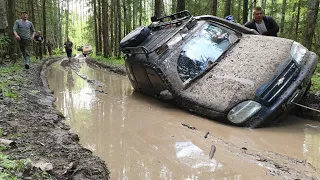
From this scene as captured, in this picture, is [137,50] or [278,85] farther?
[137,50]

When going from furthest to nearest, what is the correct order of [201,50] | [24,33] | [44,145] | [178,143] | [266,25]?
[24,33], [266,25], [201,50], [178,143], [44,145]

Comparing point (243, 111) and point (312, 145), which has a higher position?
point (243, 111)

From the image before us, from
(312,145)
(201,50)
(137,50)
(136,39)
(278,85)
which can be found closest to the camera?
(312,145)

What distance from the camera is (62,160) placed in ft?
8.29

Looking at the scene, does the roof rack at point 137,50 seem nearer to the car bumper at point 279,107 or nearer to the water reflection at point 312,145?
the car bumper at point 279,107

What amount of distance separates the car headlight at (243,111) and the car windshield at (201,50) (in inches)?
43.5

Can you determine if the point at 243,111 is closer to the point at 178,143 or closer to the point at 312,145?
the point at 312,145

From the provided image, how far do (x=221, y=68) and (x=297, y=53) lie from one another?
3.74 feet

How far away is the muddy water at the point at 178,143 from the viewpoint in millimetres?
2670

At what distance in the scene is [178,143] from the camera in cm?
335

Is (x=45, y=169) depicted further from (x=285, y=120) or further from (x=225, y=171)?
(x=285, y=120)

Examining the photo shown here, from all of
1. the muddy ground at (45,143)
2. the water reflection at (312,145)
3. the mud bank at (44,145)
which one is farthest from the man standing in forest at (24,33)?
the water reflection at (312,145)

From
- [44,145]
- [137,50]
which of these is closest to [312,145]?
[44,145]

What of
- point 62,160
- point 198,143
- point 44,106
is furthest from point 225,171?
point 44,106
